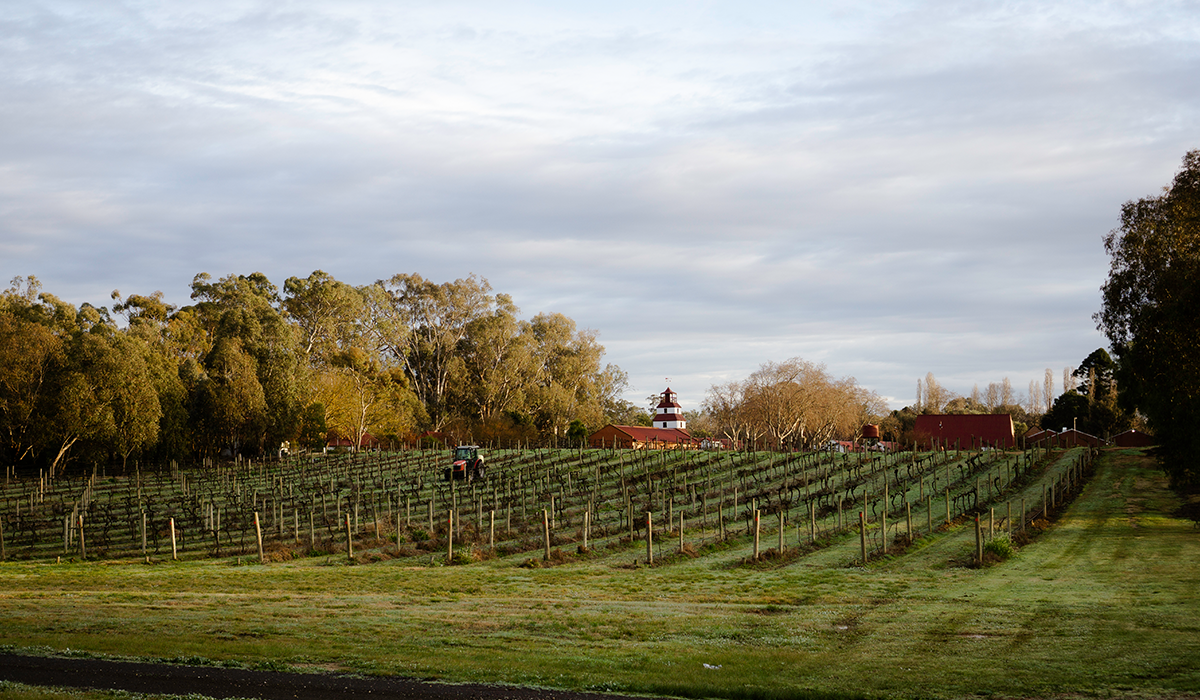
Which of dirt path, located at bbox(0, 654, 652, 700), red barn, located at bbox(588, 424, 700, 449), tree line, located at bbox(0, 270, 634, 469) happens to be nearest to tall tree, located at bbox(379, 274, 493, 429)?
tree line, located at bbox(0, 270, 634, 469)

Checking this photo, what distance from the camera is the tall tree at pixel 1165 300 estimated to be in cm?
2494

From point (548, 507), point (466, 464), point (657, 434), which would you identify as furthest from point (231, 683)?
point (657, 434)

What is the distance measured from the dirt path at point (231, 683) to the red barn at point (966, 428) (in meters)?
80.7

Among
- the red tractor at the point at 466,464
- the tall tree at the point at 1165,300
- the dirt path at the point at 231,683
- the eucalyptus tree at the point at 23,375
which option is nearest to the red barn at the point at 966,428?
the red tractor at the point at 466,464

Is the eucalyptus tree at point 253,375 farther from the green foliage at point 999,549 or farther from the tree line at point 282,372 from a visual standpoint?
the green foliage at point 999,549

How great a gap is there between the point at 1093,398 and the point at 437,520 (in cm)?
6799

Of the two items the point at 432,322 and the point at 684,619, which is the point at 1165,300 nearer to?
the point at 684,619

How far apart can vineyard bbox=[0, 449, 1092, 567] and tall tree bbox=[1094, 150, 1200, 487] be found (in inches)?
242

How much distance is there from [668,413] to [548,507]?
78013 millimetres

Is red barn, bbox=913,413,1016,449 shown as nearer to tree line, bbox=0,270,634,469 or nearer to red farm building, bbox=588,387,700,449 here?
red farm building, bbox=588,387,700,449

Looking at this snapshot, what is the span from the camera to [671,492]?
137 feet

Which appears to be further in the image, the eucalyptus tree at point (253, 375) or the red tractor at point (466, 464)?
the eucalyptus tree at point (253, 375)

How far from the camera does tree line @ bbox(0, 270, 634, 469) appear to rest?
55.5 metres

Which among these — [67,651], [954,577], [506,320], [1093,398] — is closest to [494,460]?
[506,320]
